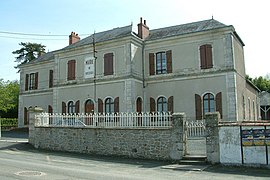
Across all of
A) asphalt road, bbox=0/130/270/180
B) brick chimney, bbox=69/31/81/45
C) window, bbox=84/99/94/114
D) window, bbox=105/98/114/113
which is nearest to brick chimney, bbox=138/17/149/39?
window, bbox=105/98/114/113

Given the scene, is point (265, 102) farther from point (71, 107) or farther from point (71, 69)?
point (71, 69)

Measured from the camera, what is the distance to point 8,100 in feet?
117

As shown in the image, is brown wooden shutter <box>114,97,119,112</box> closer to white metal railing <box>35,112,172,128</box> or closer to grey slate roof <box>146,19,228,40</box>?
grey slate roof <box>146,19,228,40</box>

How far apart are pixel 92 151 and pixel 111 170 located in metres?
4.53

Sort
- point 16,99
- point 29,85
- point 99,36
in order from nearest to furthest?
point 99,36 < point 29,85 < point 16,99

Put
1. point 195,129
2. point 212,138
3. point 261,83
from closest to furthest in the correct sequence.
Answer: point 212,138 < point 195,129 < point 261,83

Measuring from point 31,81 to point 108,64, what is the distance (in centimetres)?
1295

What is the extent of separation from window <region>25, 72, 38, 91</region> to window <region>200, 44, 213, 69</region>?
19.3 meters

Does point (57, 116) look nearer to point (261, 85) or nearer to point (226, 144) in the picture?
point (226, 144)

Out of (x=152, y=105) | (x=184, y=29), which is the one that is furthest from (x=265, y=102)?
(x=152, y=105)

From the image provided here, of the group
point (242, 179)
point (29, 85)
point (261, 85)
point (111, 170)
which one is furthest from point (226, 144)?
point (261, 85)

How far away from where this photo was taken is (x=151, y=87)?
78.2 feet

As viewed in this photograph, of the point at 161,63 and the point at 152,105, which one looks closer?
the point at 152,105

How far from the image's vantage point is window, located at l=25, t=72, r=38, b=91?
32125 mm
